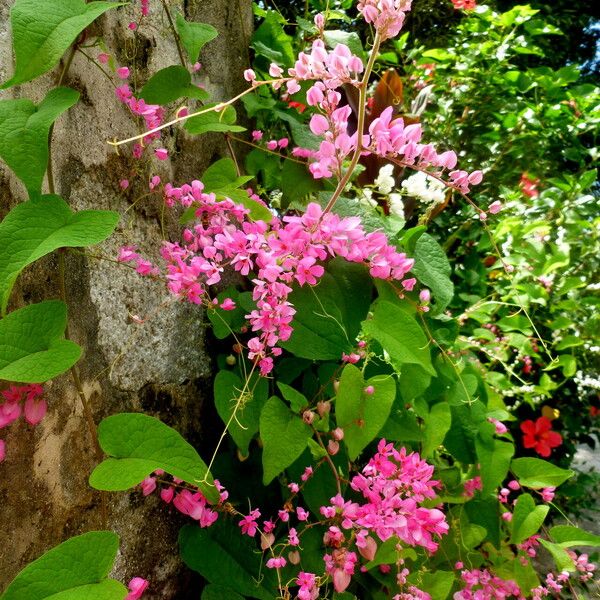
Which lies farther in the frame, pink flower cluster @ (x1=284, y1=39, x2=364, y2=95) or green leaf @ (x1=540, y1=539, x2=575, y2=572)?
green leaf @ (x1=540, y1=539, x2=575, y2=572)

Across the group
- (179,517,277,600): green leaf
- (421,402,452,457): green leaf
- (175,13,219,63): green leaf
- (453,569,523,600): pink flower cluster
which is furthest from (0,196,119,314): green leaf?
(453,569,523,600): pink flower cluster

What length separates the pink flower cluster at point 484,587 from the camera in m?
0.99

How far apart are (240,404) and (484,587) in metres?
0.61

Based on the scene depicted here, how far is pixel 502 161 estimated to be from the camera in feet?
6.15

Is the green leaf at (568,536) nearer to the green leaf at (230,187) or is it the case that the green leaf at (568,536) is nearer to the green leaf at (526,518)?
the green leaf at (526,518)

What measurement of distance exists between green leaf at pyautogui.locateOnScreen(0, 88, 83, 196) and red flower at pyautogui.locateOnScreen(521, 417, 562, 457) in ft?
5.01

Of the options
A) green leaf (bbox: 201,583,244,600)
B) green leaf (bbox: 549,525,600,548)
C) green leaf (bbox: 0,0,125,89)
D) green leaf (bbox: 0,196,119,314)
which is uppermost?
green leaf (bbox: 0,0,125,89)

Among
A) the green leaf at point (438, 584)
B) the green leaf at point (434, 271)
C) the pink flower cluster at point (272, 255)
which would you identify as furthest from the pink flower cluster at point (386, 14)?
the green leaf at point (438, 584)

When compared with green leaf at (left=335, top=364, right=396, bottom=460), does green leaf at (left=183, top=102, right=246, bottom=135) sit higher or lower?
higher

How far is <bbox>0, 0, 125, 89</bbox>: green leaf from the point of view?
0.57m

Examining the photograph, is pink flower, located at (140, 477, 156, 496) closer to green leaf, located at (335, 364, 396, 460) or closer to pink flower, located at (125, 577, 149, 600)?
pink flower, located at (125, 577, 149, 600)

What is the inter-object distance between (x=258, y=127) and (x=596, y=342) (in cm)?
109

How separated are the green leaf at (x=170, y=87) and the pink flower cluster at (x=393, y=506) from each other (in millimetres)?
623

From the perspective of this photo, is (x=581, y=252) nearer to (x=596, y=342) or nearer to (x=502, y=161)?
(x=596, y=342)
